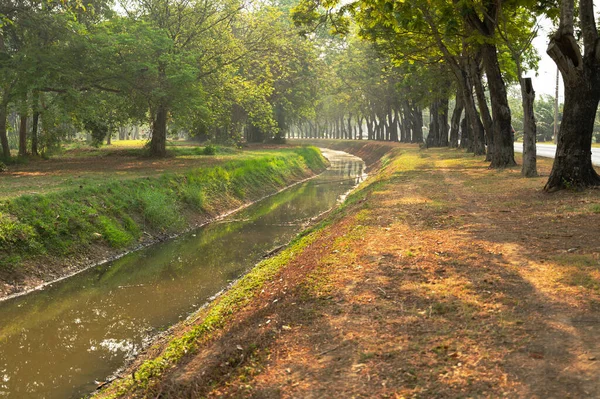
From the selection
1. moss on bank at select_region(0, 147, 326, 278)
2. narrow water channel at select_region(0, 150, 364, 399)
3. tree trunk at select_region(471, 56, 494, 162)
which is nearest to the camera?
narrow water channel at select_region(0, 150, 364, 399)

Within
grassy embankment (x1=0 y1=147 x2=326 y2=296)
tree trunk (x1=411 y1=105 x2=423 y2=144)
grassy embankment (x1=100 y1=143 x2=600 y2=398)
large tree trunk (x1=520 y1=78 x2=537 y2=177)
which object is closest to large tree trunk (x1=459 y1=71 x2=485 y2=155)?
large tree trunk (x1=520 y1=78 x2=537 y2=177)

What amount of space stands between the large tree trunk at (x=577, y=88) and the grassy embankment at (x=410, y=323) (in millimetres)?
3163

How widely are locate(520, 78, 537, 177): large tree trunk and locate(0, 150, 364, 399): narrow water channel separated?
8565mm

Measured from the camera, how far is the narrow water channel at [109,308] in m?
7.94

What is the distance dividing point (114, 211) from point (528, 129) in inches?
558

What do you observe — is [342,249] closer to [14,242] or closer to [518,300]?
[518,300]

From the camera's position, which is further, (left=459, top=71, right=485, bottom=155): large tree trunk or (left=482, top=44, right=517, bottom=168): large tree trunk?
(left=459, top=71, right=485, bottom=155): large tree trunk

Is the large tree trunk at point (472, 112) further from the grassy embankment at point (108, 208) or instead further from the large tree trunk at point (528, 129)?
the grassy embankment at point (108, 208)

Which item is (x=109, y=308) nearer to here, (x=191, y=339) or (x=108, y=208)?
(x=191, y=339)

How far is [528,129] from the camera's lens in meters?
18.6

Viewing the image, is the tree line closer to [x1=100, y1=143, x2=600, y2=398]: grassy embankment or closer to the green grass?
[x1=100, y1=143, x2=600, y2=398]: grassy embankment

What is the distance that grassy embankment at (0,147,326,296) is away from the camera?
12797 mm

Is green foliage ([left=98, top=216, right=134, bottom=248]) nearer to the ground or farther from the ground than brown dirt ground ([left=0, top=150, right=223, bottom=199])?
nearer to the ground

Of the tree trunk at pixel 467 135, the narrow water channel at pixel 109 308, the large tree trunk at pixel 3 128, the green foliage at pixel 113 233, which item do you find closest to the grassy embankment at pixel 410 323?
the narrow water channel at pixel 109 308
